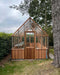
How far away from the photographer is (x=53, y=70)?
13.2 feet

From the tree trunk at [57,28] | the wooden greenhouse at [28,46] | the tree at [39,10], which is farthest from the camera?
the tree at [39,10]

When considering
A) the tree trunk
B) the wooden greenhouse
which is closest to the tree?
the wooden greenhouse

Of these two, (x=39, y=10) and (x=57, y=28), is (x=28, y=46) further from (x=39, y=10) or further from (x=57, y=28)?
(x=39, y=10)

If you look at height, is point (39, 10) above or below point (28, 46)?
above

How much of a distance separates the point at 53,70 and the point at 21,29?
188 inches

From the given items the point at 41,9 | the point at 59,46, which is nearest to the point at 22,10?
the point at 41,9

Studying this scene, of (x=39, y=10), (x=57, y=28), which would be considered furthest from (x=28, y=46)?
(x=39, y=10)

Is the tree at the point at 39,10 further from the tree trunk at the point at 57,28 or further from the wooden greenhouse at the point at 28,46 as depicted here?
the tree trunk at the point at 57,28

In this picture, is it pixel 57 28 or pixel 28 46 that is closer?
pixel 57 28

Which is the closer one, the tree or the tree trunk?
the tree trunk

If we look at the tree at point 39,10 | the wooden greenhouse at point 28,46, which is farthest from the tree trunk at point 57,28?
the tree at point 39,10

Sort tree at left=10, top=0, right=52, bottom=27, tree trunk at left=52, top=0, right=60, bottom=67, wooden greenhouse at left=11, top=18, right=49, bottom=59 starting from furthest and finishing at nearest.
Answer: tree at left=10, top=0, right=52, bottom=27 < wooden greenhouse at left=11, top=18, right=49, bottom=59 < tree trunk at left=52, top=0, right=60, bottom=67

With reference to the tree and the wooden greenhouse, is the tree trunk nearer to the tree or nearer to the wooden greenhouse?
the wooden greenhouse

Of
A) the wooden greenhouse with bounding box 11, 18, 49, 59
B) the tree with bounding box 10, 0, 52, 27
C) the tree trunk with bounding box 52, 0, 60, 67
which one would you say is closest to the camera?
the tree trunk with bounding box 52, 0, 60, 67
